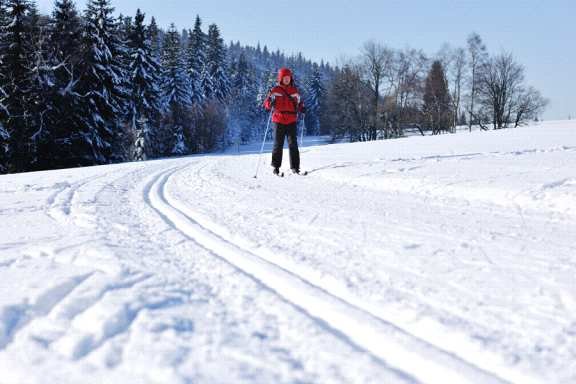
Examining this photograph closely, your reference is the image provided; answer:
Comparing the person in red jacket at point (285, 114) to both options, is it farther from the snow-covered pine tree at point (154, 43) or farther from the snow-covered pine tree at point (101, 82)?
the snow-covered pine tree at point (154, 43)

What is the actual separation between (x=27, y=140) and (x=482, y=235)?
25588 mm

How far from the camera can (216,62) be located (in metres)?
56.6

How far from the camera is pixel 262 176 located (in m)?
7.91

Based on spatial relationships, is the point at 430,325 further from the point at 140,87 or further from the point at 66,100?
the point at 140,87

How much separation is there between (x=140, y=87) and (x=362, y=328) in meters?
34.5

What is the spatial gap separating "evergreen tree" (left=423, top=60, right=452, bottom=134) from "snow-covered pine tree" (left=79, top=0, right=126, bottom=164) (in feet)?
102

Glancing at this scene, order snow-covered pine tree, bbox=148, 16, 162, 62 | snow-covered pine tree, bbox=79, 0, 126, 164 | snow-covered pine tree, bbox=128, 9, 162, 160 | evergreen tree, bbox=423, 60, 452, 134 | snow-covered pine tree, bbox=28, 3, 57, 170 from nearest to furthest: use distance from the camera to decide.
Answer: snow-covered pine tree, bbox=28, 3, 57, 170 < snow-covered pine tree, bbox=79, 0, 126, 164 < snow-covered pine tree, bbox=128, 9, 162, 160 < snow-covered pine tree, bbox=148, 16, 162, 62 < evergreen tree, bbox=423, 60, 452, 134

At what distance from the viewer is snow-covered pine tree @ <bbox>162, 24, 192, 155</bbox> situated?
3872 centimetres

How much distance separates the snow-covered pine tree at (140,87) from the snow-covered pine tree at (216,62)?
→ 69.6ft

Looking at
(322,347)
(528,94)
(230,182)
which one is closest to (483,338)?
(322,347)

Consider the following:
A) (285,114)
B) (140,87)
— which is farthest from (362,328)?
(140,87)

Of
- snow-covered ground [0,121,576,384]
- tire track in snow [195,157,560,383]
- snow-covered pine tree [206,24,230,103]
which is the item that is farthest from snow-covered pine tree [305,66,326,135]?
tire track in snow [195,157,560,383]

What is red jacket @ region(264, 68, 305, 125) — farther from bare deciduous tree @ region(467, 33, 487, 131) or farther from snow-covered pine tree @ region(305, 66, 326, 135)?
snow-covered pine tree @ region(305, 66, 326, 135)

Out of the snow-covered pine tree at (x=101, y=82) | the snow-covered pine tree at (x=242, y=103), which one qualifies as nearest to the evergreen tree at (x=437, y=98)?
the snow-covered pine tree at (x=242, y=103)
